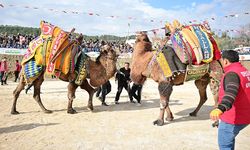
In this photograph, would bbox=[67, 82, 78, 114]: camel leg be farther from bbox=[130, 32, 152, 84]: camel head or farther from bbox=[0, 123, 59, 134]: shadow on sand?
bbox=[130, 32, 152, 84]: camel head

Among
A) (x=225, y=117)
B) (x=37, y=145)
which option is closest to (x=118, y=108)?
(x=37, y=145)

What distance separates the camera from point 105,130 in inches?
273

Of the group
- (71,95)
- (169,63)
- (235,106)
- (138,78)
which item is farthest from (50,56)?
(235,106)

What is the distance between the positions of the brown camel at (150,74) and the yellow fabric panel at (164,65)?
13 centimetres

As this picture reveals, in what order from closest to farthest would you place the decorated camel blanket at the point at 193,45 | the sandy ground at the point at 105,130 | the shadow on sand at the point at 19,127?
1. the sandy ground at the point at 105,130
2. the shadow on sand at the point at 19,127
3. the decorated camel blanket at the point at 193,45

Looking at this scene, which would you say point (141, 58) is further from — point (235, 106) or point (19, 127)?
point (235, 106)

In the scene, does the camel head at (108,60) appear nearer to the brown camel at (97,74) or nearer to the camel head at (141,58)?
the brown camel at (97,74)

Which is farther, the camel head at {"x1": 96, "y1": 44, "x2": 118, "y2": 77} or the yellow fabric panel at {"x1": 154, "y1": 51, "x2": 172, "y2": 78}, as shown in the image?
the camel head at {"x1": 96, "y1": 44, "x2": 118, "y2": 77}

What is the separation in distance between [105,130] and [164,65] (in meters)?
2.35

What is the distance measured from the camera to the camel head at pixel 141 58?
8.04m

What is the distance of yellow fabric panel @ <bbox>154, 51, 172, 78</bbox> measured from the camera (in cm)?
746

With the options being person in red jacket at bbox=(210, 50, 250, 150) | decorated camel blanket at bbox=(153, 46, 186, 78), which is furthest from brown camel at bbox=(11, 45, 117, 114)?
person in red jacket at bbox=(210, 50, 250, 150)

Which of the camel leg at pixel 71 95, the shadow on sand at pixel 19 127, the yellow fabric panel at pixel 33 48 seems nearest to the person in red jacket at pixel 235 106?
the shadow on sand at pixel 19 127

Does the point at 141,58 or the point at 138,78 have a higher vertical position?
the point at 141,58
